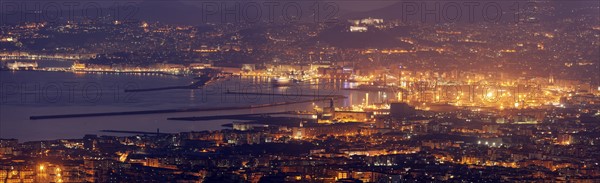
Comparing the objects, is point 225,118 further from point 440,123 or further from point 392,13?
point 392,13

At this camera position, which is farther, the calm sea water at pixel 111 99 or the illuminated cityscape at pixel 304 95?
the calm sea water at pixel 111 99

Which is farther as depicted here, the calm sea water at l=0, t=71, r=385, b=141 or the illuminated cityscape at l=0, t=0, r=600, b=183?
the calm sea water at l=0, t=71, r=385, b=141

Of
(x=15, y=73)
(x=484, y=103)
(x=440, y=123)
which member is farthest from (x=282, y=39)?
(x=440, y=123)
